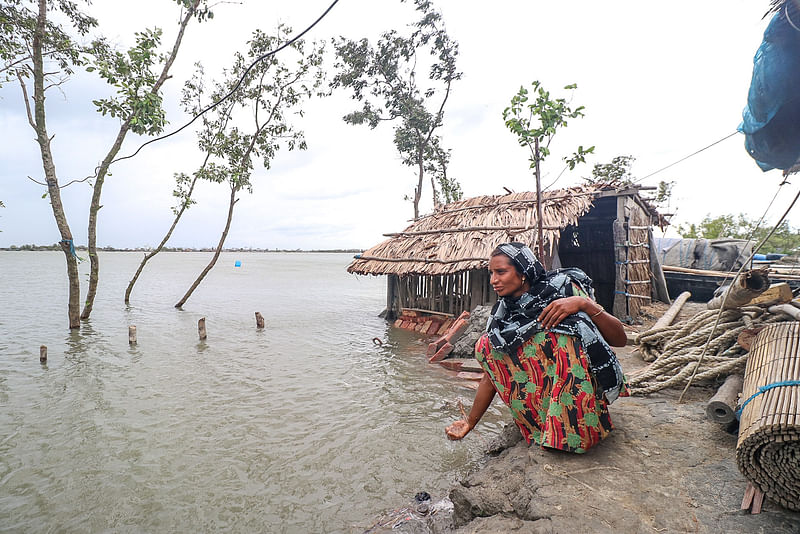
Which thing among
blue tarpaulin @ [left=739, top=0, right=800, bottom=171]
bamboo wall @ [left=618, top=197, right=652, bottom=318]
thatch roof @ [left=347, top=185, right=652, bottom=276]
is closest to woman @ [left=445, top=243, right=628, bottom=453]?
blue tarpaulin @ [left=739, top=0, right=800, bottom=171]

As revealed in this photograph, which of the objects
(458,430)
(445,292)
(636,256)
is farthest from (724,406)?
(445,292)

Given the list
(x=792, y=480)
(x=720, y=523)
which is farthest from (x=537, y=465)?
(x=792, y=480)

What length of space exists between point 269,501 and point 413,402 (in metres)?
2.53

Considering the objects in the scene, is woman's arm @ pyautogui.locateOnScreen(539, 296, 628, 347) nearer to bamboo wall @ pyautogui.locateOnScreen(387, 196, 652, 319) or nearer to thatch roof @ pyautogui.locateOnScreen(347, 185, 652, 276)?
thatch roof @ pyautogui.locateOnScreen(347, 185, 652, 276)

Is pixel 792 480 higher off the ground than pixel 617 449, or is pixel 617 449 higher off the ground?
pixel 792 480

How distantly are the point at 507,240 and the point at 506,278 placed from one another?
6268 millimetres

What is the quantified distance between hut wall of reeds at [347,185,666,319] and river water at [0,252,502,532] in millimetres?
2008

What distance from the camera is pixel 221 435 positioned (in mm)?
4656

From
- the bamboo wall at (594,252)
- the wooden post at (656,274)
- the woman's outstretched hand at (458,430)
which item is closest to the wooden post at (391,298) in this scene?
the bamboo wall at (594,252)

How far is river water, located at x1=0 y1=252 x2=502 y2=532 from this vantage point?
328 cm

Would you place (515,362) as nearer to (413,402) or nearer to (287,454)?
(287,454)

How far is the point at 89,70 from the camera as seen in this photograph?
768 cm

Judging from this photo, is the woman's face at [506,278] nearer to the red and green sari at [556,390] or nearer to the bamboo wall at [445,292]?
the red and green sari at [556,390]

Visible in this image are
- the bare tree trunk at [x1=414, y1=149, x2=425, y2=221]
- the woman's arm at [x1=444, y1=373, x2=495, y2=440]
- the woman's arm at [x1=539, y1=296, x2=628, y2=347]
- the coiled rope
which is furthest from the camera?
the bare tree trunk at [x1=414, y1=149, x2=425, y2=221]
